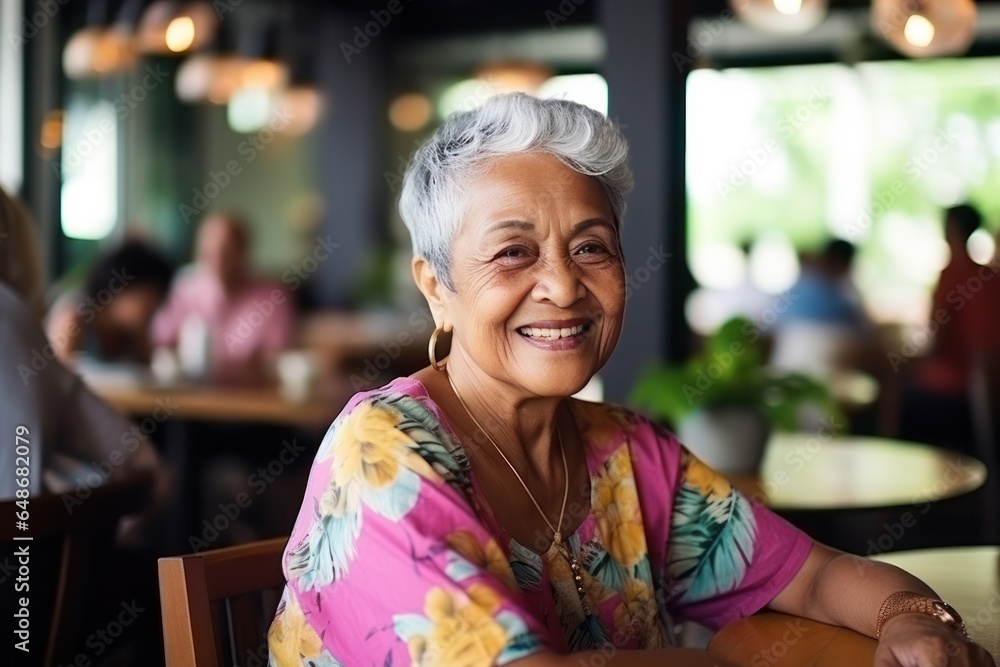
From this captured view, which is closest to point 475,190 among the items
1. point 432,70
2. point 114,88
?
point 114,88

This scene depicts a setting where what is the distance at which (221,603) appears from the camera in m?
1.42

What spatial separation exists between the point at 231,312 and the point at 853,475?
3.26 m

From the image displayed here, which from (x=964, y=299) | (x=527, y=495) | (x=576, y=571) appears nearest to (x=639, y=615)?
(x=576, y=571)

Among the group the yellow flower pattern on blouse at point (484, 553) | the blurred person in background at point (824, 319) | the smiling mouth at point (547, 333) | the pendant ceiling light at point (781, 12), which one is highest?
the pendant ceiling light at point (781, 12)

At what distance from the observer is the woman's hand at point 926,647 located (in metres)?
1.29

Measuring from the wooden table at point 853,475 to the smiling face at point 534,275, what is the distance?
1064 millimetres

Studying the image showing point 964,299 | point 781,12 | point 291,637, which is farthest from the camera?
point 964,299

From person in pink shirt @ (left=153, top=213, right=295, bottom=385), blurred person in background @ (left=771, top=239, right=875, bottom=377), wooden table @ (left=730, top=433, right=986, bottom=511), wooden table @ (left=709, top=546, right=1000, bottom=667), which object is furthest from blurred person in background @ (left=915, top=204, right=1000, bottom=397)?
wooden table @ (left=709, top=546, right=1000, bottom=667)

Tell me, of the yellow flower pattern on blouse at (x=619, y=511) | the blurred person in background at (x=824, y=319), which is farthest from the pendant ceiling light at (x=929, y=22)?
the yellow flower pattern on blouse at (x=619, y=511)

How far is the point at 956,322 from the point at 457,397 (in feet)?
15.1

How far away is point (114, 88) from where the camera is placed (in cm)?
805

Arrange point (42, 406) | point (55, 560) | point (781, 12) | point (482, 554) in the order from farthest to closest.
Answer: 1. point (781, 12)
2. point (42, 406)
3. point (55, 560)
4. point (482, 554)

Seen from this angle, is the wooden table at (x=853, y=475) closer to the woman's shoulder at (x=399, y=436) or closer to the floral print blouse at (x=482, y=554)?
the floral print blouse at (x=482, y=554)

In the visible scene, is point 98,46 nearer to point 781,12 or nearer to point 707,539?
point 781,12
